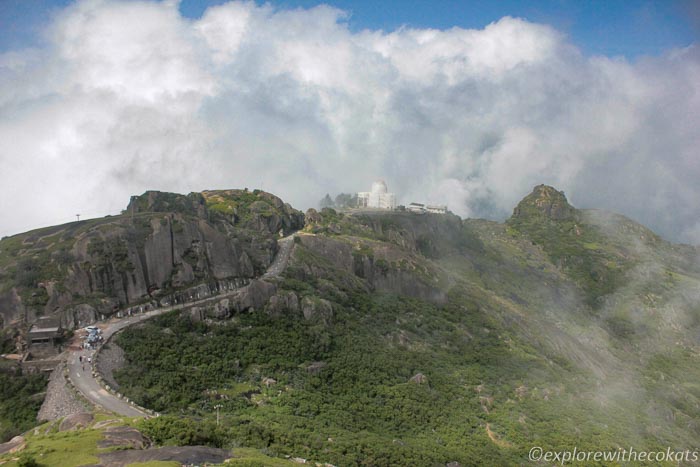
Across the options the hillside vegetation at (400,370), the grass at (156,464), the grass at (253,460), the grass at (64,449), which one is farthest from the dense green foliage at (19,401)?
the grass at (253,460)

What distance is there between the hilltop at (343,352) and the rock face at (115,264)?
0.30 metres

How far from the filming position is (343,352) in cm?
8831

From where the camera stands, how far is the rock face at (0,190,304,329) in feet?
254

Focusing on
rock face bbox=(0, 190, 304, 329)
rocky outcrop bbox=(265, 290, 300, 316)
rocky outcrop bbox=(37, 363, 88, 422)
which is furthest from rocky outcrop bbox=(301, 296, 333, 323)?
rocky outcrop bbox=(37, 363, 88, 422)

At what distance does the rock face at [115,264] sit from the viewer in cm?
7744

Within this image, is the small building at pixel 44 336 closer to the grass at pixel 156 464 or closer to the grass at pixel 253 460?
the grass at pixel 253 460

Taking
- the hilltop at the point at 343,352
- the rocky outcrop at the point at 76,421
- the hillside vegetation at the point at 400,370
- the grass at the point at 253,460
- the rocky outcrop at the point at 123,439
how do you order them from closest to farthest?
1. the grass at the point at 253,460
2. the rocky outcrop at the point at 123,439
3. the rocky outcrop at the point at 76,421
4. the hillside vegetation at the point at 400,370
5. the hilltop at the point at 343,352

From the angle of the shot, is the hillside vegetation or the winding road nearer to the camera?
the winding road

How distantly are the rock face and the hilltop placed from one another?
12.0 inches

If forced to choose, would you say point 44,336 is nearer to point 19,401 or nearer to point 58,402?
point 19,401

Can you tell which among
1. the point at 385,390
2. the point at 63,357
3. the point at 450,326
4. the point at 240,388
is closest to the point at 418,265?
the point at 450,326

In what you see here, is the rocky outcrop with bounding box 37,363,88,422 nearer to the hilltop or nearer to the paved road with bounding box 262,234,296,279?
the hilltop

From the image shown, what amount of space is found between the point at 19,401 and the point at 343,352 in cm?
4484

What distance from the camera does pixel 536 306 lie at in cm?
16288
